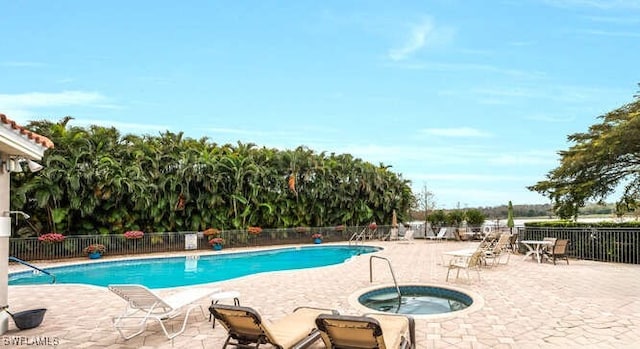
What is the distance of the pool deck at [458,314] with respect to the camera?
4895 millimetres

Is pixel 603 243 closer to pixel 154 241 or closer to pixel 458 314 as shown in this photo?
pixel 458 314

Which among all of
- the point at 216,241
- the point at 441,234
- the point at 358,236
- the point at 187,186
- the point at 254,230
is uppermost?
the point at 187,186

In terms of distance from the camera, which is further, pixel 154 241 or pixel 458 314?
pixel 154 241

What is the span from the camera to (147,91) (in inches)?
618

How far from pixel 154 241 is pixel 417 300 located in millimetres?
12689

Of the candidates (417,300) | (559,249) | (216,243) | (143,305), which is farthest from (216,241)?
(559,249)

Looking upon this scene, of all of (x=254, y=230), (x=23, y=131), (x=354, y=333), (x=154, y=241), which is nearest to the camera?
(x=354, y=333)

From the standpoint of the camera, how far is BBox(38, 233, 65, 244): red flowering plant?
14031 mm

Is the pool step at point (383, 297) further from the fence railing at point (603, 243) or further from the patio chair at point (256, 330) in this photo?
the fence railing at point (603, 243)

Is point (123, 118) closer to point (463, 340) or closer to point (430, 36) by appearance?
point (430, 36)

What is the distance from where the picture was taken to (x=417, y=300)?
780 centimetres

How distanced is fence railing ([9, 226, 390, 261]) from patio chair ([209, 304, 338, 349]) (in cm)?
1318

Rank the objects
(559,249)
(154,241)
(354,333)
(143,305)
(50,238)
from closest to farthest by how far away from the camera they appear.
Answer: (354,333), (143,305), (559,249), (50,238), (154,241)

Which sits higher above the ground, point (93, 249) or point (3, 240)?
point (3, 240)
